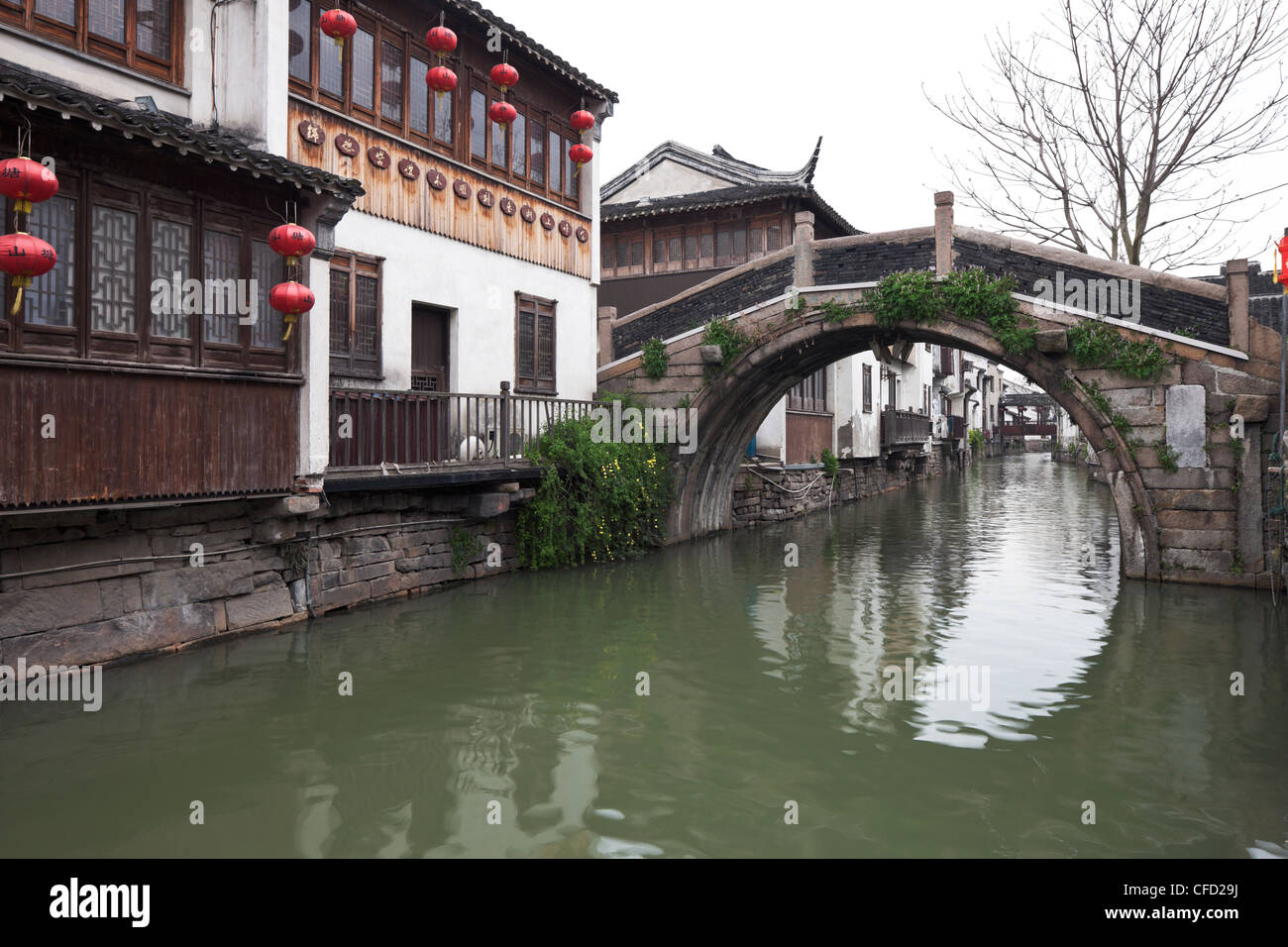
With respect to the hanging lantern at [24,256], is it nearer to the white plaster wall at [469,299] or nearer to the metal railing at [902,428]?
the white plaster wall at [469,299]

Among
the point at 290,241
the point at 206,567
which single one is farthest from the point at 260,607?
the point at 290,241

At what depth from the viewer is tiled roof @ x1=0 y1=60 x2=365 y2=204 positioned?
Result: 239 inches

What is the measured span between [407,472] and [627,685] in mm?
4184

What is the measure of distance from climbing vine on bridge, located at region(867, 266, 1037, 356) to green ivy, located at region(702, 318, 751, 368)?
2.27 meters

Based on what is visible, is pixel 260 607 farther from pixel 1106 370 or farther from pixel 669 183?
pixel 669 183

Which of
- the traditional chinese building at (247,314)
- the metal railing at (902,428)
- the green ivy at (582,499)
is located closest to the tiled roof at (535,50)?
the traditional chinese building at (247,314)

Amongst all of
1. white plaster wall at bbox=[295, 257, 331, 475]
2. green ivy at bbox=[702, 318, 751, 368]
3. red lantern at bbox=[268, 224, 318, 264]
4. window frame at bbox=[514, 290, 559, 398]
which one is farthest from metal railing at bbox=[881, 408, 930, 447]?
red lantern at bbox=[268, 224, 318, 264]

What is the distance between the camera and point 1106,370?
481 inches

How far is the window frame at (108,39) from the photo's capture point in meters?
7.51

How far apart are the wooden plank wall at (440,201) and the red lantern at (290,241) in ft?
8.20
